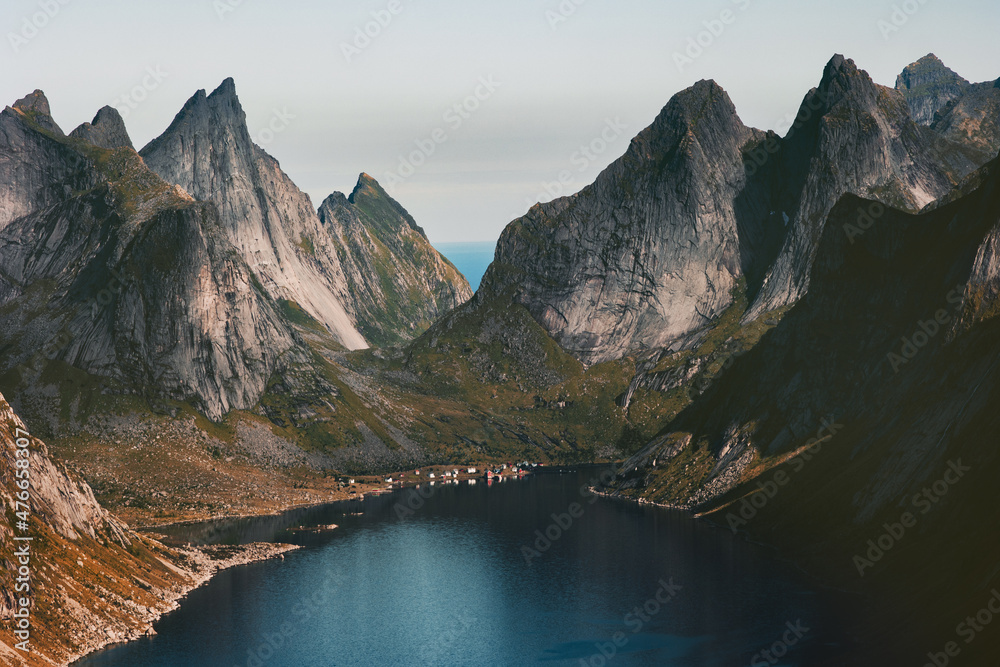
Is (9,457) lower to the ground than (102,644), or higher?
higher

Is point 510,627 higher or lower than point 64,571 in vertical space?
lower

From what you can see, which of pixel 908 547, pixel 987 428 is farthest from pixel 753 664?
pixel 987 428

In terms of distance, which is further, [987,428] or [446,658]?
[987,428]

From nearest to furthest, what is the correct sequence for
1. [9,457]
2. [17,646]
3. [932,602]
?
[17,646] < [932,602] < [9,457]

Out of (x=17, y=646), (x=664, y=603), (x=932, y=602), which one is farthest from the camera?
(x=664, y=603)

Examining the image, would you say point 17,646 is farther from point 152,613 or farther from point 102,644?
point 152,613

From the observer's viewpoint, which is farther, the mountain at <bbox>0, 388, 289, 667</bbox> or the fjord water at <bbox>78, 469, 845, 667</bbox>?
the fjord water at <bbox>78, 469, 845, 667</bbox>

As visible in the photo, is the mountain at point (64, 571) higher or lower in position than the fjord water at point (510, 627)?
higher

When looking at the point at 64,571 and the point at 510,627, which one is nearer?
the point at 64,571

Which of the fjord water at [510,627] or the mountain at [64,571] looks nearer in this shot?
the mountain at [64,571]

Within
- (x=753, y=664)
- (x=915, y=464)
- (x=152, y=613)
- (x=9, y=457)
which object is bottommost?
(x=753, y=664)

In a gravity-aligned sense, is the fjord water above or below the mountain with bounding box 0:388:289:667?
below
